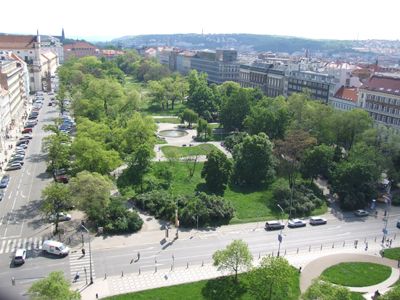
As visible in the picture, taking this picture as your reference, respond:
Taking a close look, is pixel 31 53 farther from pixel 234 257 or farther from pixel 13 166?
pixel 234 257

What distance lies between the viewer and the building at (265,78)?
123 m

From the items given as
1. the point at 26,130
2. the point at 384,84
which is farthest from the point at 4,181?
the point at 384,84

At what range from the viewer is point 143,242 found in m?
47.8

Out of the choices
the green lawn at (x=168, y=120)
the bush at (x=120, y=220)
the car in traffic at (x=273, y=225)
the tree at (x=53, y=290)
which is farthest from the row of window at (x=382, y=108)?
the tree at (x=53, y=290)

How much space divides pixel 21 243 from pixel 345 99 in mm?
78981

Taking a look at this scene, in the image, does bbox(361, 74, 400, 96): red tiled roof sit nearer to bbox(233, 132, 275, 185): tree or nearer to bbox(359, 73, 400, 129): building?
bbox(359, 73, 400, 129): building

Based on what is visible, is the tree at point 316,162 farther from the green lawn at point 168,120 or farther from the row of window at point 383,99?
the green lawn at point 168,120

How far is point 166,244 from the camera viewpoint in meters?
47.6

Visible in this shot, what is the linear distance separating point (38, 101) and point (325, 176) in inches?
3588

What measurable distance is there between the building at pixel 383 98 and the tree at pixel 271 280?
204 ft

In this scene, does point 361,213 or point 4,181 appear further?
point 4,181

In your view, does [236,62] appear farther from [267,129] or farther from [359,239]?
[359,239]

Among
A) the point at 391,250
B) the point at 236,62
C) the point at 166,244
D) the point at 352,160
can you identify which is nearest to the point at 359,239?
the point at 391,250

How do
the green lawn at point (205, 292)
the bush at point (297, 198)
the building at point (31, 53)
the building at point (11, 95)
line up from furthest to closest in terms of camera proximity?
the building at point (31, 53)
the building at point (11, 95)
the bush at point (297, 198)
the green lawn at point (205, 292)
